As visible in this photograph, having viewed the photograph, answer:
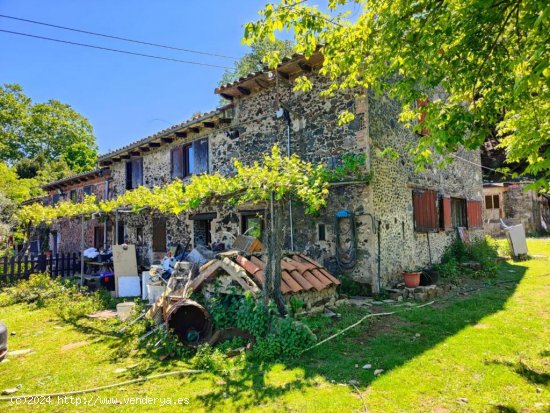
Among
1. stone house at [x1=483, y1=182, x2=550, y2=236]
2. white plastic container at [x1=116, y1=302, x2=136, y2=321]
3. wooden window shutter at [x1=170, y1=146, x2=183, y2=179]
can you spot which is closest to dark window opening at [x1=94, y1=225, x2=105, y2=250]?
wooden window shutter at [x1=170, y1=146, x2=183, y2=179]

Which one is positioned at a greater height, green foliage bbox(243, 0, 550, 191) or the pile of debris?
green foliage bbox(243, 0, 550, 191)

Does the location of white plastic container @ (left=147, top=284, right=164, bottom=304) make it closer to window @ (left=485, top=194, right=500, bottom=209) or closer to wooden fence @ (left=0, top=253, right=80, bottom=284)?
wooden fence @ (left=0, top=253, right=80, bottom=284)

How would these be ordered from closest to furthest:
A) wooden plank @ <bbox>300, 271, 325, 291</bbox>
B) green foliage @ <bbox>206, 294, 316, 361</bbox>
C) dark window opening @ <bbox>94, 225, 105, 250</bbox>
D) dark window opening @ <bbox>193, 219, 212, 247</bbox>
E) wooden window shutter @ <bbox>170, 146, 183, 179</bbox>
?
green foliage @ <bbox>206, 294, 316, 361</bbox> < wooden plank @ <bbox>300, 271, 325, 291</bbox> < dark window opening @ <bbox>193, 219, 212, 247</bbox> < wooden window shutter @ <bbox>170, 146, 183, 179</bbox> < dark window opening @ <bbox>94, 225, 105, 250</bbox>

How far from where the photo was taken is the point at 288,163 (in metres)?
5.82

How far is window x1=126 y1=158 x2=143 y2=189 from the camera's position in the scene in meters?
14.3

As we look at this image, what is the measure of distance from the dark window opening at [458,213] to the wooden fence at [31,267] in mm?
14454

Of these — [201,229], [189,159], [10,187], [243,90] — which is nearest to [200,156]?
[189,159]

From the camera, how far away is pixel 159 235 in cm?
1276

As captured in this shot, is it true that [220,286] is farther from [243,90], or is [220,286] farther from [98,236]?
[98,236]

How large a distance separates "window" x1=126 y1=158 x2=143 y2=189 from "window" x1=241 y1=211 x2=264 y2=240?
20.7ft

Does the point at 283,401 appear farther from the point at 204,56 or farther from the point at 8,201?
the point at 8,201

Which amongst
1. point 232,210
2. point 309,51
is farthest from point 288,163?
point 232,210

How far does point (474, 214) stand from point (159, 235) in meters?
13.1

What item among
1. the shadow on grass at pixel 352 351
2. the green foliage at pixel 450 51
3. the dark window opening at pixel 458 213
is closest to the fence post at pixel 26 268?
the shadow on grass at pixel 352 351
